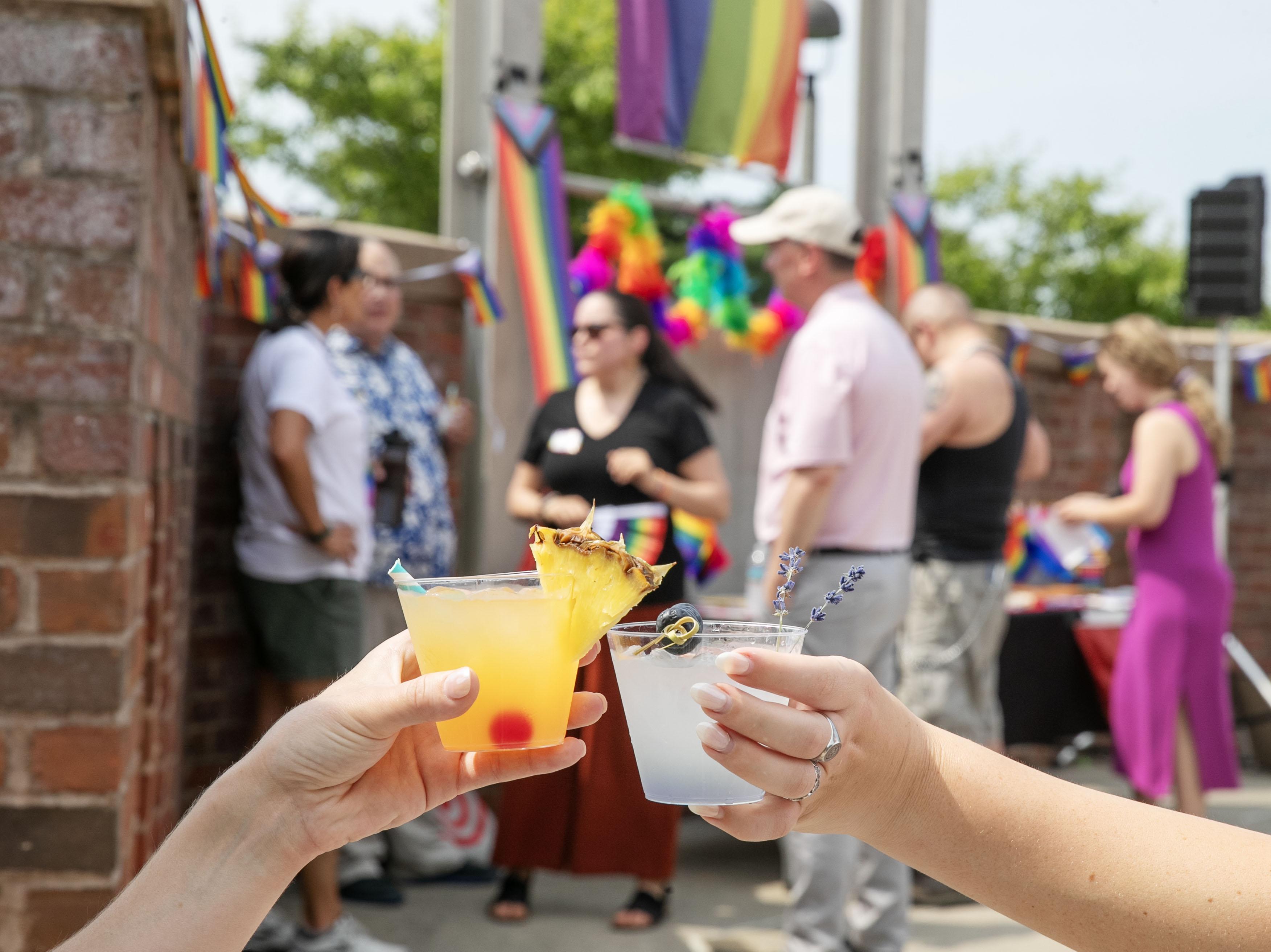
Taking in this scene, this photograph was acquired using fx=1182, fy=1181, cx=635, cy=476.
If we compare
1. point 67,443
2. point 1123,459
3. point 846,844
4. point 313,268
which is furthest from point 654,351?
point 1123,459

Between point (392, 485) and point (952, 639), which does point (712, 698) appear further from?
point (952, 639)

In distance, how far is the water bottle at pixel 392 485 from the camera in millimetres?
3441

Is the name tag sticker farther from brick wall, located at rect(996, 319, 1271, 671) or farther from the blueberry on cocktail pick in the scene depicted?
brick wall, located at rect(996, 319, 1271, 671)

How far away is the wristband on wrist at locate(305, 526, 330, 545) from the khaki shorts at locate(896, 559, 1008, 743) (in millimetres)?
1689

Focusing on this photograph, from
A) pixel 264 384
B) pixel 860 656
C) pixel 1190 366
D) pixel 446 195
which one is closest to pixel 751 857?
pixel 860 656

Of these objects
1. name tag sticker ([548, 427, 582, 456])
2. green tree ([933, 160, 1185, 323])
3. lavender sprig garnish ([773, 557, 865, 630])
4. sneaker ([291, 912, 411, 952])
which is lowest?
sneaker ([291, 912, 411, 952])

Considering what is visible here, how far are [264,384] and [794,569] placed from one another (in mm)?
2458

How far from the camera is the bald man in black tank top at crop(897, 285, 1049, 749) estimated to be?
3.47 metres

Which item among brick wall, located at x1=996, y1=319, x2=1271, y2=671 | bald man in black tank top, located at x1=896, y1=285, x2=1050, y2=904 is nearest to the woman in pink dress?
bald man in black tank top, located at x1=896, y1=285, x2=1050, y2=904

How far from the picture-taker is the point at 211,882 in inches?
37.4

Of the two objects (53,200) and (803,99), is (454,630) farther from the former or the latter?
(803,99)

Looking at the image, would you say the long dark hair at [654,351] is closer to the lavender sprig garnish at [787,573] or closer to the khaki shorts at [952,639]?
the khaki shorts at [952,639]

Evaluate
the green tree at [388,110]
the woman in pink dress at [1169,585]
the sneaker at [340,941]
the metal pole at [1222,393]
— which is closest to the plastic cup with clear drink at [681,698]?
the sneaker at [340,941]

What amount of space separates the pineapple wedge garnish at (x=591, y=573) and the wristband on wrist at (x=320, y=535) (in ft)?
7.06
